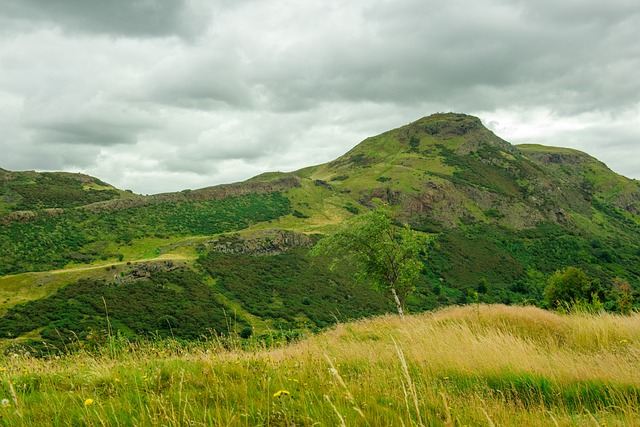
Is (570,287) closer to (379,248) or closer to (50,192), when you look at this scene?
(379,248)

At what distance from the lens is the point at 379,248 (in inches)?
979

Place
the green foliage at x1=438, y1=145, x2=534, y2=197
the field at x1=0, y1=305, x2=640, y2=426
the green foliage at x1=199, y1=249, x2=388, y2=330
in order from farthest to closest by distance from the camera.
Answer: the green foliage at x1=438, y1=145, x2=534, y2=197 < the green foliage at x1=199, y1=249, x2=388, y2=330 < the field at x1=0, y1=305, x2=640, y2=426

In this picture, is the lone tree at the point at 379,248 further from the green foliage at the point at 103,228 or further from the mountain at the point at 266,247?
the green foliage at the point at 103,228

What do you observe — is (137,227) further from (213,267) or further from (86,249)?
(213,267)

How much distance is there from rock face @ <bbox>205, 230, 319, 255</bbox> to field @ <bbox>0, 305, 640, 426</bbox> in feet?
239

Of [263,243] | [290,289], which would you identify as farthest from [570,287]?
[263,243]

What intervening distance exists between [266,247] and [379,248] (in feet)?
206

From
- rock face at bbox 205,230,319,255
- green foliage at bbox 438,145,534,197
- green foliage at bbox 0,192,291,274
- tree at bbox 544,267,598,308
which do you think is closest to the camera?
tree at bbox 544,267,598,308

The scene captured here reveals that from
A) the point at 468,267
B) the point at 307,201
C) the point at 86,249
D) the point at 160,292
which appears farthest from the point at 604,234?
the point at 86,249

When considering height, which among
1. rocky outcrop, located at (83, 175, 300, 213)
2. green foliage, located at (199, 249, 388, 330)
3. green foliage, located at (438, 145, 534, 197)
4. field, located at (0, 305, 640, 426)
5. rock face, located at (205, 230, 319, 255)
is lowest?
green foliage, located at (199, 249, 388, 330)

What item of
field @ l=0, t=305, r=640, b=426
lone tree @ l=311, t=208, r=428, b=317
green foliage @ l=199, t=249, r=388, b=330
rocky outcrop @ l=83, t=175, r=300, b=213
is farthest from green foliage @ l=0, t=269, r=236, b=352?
rocky outcrop @ l=83, t=175, r=300, b=213

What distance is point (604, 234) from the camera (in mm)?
149375

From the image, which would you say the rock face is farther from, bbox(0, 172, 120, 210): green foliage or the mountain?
bbox(0, 172, 120, 210): green foliage

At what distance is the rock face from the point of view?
77938 mm
